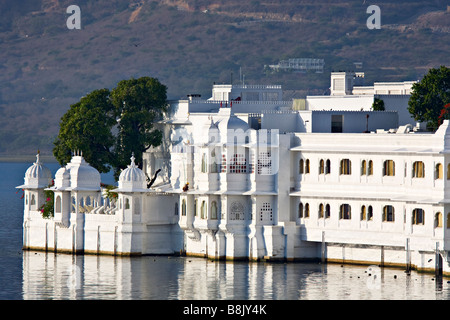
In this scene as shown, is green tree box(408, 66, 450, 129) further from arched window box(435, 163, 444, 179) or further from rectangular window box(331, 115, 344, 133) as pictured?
arched window box(435, 163, 444, 179)

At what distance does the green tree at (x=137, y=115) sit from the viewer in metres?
103

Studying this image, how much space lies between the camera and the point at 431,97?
102500mm

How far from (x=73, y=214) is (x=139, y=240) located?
5.02 m

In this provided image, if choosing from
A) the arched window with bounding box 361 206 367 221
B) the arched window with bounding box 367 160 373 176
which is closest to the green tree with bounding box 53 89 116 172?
the arched window with bounding box 361 206 367 221

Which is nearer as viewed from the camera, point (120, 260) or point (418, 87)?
point (120, 260)

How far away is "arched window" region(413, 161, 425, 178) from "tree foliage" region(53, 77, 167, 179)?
1053 inches

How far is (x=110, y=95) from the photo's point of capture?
105250 mm

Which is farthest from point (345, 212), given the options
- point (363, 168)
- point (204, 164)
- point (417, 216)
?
point (204, 164)

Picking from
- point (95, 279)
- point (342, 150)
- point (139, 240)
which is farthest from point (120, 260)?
point (342, 150)

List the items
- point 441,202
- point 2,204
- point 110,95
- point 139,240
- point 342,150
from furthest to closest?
→ point 2,204 < point 110,95 < point 139,240 < point 342,150 < point 441,202

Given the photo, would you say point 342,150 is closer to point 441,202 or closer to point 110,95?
point 441,202

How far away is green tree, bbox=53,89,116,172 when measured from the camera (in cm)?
10175
